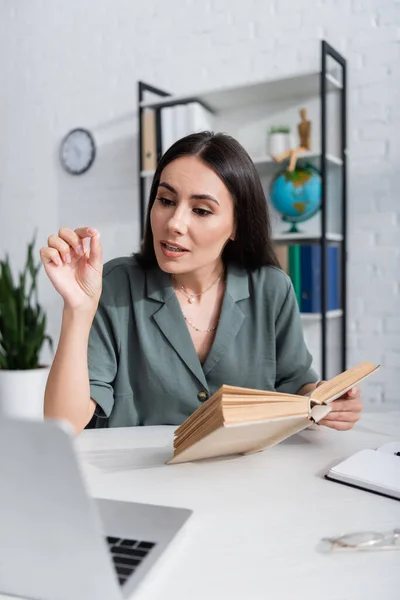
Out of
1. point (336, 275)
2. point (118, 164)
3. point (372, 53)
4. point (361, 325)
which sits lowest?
point (361, 325)

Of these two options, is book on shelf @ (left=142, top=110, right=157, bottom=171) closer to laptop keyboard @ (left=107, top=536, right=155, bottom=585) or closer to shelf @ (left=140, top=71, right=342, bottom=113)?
shelf @ (left=140, top=71, right=342, bottom=113)

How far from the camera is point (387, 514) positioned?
27.8 inches

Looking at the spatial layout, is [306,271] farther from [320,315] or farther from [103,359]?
[103,359]

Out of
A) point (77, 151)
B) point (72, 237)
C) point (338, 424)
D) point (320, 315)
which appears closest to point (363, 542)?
point (338, 424)

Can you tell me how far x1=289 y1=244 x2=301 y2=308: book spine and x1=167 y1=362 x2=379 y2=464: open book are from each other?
158cm

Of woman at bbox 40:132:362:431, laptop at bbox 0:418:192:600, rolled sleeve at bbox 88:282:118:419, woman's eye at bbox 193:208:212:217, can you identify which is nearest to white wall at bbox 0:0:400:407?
woman at bbox 40:132:362:431

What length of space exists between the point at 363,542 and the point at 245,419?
0.19 metres

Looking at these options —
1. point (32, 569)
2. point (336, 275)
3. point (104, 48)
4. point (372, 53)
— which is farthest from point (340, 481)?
point (104, 48)

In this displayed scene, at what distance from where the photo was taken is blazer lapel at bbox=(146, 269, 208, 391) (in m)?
1.30

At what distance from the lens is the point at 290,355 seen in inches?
55.0

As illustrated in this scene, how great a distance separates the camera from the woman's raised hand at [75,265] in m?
1.11

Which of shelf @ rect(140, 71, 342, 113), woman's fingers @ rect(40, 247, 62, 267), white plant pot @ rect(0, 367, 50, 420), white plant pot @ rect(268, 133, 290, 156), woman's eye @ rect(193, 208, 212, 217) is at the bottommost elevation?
white plant pot @ rect(0, 367, 50, 420)

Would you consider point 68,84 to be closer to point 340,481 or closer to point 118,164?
point 118,164

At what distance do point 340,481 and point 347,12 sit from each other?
2463mm
